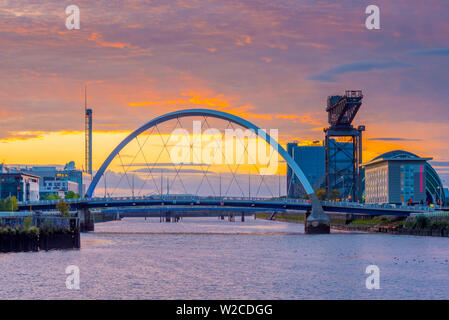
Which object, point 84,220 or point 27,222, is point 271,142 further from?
point 27,222

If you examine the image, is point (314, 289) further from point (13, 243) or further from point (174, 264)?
point (13, 243)

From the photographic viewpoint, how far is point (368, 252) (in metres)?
84.7

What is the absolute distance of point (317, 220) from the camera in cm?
13112

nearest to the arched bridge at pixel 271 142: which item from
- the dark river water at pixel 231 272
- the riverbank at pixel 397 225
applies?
the riverbank at pixel 397 225

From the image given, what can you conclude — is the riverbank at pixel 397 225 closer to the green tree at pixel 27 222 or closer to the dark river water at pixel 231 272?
the dark river water at pixel 231 272

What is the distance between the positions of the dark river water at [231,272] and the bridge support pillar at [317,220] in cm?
3472

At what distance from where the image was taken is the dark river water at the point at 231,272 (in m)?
50.0

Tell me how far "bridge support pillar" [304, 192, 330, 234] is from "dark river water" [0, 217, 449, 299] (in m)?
34.7

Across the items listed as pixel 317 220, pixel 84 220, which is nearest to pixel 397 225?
pixel 317 220
